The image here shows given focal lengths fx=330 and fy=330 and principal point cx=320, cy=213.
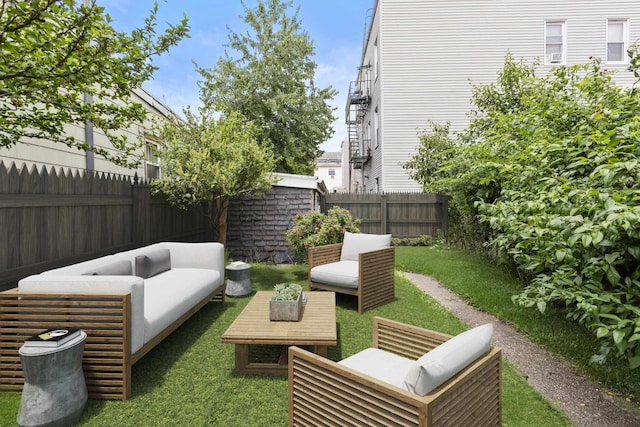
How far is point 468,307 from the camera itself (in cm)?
480

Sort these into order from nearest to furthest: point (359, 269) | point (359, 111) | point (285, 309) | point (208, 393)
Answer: point (208, 393)
point (285, 309)
point (359, 269)
point (359, 111)

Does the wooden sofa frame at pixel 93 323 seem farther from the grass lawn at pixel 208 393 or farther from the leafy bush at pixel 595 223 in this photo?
the leafy bush at pixel 595 223

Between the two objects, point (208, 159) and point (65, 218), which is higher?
point (208, 159)

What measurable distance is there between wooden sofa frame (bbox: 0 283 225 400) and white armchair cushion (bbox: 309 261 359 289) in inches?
111

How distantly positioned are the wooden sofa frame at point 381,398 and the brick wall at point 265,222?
247 inches

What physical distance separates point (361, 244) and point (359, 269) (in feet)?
2.92

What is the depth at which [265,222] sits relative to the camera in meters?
8.23

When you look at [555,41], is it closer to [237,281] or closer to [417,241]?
[417,241]

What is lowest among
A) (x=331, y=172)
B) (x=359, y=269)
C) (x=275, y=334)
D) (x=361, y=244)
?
(x=275, y=334)

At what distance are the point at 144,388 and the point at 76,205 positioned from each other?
276 cm

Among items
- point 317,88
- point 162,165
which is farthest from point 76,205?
point 317,88

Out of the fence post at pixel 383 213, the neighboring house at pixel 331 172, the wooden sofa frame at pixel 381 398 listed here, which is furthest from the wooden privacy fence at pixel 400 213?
the neighboring house at pixel 331 172

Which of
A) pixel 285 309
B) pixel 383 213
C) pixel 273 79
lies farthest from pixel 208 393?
pixel 273 79

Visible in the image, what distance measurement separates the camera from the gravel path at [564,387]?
2305 millimetres
